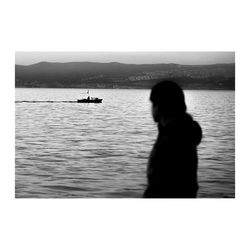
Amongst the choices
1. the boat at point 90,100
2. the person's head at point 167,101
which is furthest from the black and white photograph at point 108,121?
the person's head at point 167,101

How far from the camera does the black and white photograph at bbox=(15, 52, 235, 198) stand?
5.22 m

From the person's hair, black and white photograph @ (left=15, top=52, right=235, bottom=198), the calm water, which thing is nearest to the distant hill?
black and white photograph @ (left=15, top=52, right=235, bottom=198)

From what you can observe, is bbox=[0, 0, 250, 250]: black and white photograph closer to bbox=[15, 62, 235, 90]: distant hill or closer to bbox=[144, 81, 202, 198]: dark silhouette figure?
bbox=[15, 62, 235, 90]: distant hill

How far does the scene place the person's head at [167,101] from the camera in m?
3.08

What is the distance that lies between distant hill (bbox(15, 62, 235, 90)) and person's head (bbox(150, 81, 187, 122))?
2257 mm

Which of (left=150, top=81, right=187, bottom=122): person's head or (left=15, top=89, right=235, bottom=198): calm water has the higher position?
(left=150, top=81, right=187, bottom=122): person's head

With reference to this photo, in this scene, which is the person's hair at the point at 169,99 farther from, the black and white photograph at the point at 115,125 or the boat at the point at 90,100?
the boat at the point at 90,100

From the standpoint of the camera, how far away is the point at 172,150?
9.93 feet
